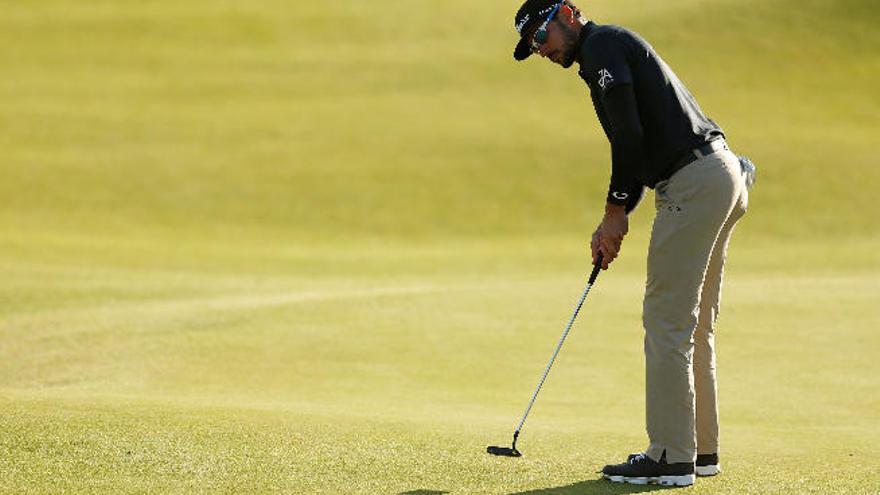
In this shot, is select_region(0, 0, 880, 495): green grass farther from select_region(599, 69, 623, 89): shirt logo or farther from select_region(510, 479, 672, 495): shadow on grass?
select_region(599, 69, 623, 89): shirt logo

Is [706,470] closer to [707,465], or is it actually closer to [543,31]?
[707,465]

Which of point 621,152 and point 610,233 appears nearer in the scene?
point 621,152

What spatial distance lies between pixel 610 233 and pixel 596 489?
1.17 m

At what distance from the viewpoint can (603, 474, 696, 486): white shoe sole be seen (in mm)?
6047

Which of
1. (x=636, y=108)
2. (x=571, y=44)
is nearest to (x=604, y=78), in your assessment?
(x=636, y=108)

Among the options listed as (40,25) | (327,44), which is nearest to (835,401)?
(327,44)

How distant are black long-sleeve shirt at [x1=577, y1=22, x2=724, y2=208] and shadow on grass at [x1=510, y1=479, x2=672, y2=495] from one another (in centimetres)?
126

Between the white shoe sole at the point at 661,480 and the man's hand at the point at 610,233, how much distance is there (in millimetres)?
979

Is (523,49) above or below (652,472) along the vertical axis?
above

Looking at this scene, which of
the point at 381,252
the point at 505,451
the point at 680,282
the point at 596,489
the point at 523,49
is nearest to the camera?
the point at 596,489

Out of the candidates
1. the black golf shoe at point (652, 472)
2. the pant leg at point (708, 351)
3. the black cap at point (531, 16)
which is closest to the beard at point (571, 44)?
the black cap at point (531, 16)

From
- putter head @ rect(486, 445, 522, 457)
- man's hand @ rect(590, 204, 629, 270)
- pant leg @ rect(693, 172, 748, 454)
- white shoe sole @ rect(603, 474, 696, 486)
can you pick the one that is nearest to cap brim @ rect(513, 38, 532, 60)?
man's hand @ rect(590, 204, 629, 270)

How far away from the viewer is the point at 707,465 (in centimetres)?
638

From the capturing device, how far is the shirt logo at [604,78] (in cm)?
587
